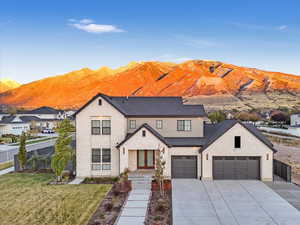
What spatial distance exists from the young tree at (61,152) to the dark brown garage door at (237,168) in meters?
12.4

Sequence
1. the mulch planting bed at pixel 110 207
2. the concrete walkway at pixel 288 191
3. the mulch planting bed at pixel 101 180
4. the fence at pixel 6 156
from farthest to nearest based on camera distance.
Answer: the fence at pixel 6 156
the mulch planting bed at pixel 101 180
the concrete walkway at pixel 288 191
the mulch planting bed at pixel 110 207

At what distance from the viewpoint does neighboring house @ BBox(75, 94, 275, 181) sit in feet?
71.9

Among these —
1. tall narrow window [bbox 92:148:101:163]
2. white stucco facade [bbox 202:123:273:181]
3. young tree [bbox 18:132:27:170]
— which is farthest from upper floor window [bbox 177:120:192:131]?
young tree [bbox 18:132:27:170]

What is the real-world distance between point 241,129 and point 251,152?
2050 millimetres

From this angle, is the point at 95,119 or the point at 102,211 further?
the point at 95,119

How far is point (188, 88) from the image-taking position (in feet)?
584

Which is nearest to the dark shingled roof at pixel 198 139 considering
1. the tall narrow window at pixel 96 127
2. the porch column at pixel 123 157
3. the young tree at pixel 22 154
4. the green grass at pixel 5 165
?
the porch column at pixel 123 157

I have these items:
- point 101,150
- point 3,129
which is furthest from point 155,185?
point 3,129

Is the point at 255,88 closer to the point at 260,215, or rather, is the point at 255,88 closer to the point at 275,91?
the point at 275,91

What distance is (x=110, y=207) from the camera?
1536 centimetres

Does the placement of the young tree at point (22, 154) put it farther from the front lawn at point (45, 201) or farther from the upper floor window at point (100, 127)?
the upper floor window at point (100, 127)

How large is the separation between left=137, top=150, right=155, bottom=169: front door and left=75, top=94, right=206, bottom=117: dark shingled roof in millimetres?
3404

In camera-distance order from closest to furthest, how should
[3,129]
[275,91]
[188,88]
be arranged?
[3,129]
[275,91]
[188,88]

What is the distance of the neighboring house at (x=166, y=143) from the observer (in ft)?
71.9
